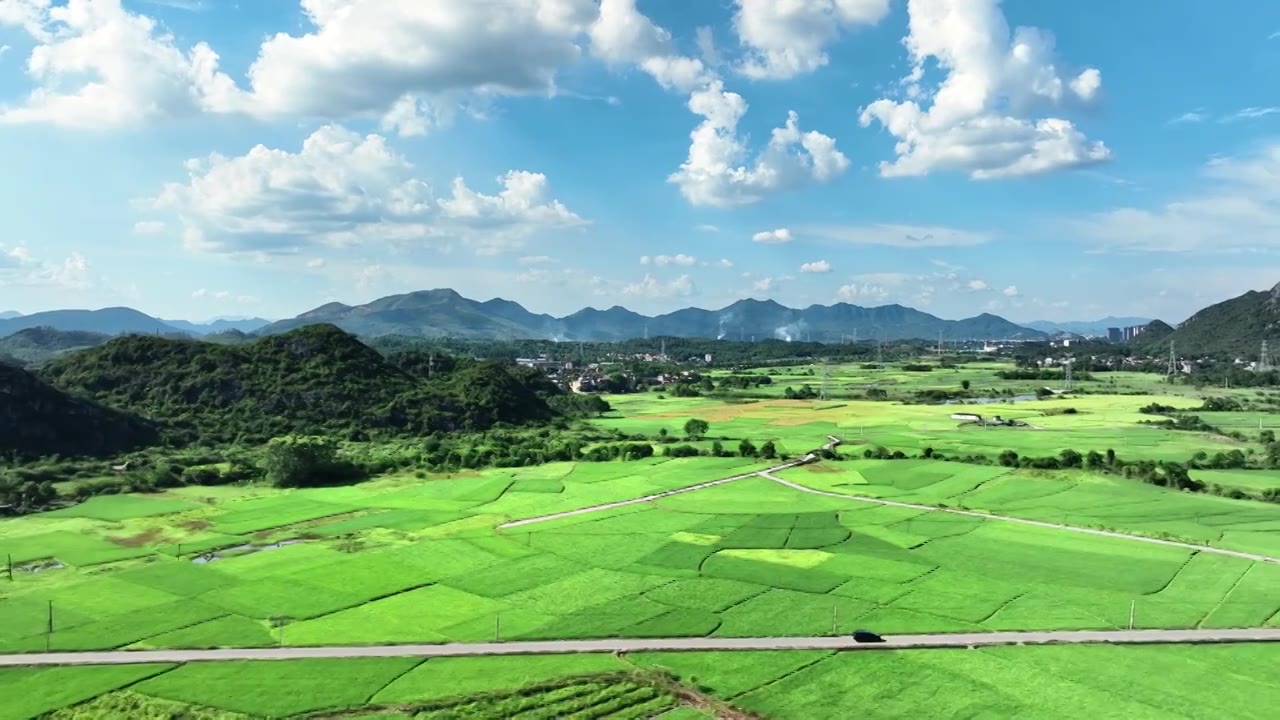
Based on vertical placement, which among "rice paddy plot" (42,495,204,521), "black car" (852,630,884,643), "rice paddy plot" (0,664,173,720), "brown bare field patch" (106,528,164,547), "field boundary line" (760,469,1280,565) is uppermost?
"rice paddy plot" (42,495,204,521)

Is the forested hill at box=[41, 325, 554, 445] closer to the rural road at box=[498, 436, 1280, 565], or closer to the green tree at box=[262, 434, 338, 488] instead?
the green tree at box=[262, 434, 338, 488]

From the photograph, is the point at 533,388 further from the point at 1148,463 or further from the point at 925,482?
the point at 1148,463

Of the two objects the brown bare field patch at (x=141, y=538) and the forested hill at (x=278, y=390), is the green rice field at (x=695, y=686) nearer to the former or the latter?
the brown bare field patch at (x=141, y=538)

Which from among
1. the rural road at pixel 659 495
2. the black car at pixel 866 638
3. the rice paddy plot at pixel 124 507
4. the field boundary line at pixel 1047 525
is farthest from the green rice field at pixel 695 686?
the rice paddy plot at pixel 124 507

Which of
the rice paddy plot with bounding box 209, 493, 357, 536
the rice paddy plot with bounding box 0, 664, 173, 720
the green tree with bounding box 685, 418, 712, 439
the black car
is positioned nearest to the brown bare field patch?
Answer: the rice paddy plot with bounding box 209, 493, 357, 536

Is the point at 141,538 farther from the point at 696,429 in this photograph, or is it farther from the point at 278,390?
the point at 696,429

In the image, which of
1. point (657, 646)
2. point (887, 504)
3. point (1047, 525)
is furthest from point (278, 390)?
point (1047, 525)
